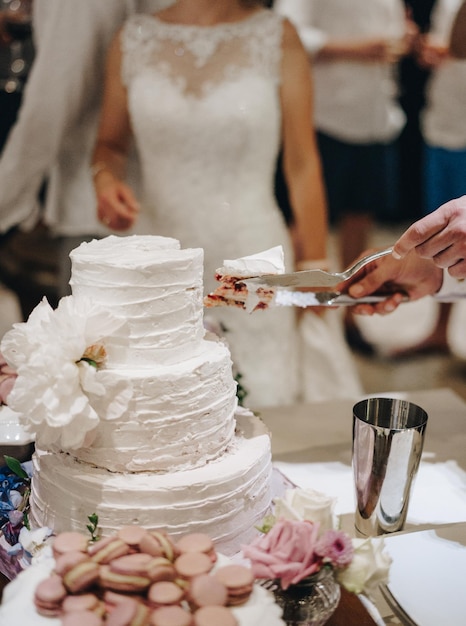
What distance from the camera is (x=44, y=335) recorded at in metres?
0.99

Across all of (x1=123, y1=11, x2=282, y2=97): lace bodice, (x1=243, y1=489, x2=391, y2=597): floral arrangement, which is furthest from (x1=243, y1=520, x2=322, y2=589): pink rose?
(x1=123, y1=11, x2=282, y2=97): lace bodice

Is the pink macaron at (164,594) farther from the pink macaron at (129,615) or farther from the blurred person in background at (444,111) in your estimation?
the blurred person in background at (444,111)

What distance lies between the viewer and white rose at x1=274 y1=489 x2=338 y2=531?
943mm

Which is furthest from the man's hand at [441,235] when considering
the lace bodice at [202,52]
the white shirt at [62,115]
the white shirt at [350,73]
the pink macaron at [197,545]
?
the white shirt at [350,73]

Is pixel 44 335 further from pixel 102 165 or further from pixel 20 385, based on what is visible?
pixel 102 165

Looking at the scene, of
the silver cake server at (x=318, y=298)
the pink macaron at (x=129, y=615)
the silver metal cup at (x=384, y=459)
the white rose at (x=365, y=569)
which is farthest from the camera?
the silver cake server at (x=318, y=298)

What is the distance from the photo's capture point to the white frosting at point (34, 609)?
0.80 meters

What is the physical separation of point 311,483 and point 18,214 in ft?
4.56

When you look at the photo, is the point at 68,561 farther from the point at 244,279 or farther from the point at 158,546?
the point at 244,279

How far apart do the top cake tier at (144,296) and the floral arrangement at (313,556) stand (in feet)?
1.03

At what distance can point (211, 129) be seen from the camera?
2156 millimetres

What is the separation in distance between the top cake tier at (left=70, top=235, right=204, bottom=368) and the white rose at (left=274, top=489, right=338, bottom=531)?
0.27m

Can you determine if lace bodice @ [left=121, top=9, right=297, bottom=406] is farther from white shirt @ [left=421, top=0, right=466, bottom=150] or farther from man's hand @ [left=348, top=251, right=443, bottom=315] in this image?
white shirt @ [left=421, top=0, right=466, bottom=150]

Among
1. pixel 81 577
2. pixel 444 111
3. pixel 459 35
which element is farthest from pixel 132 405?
pixel 444 111
